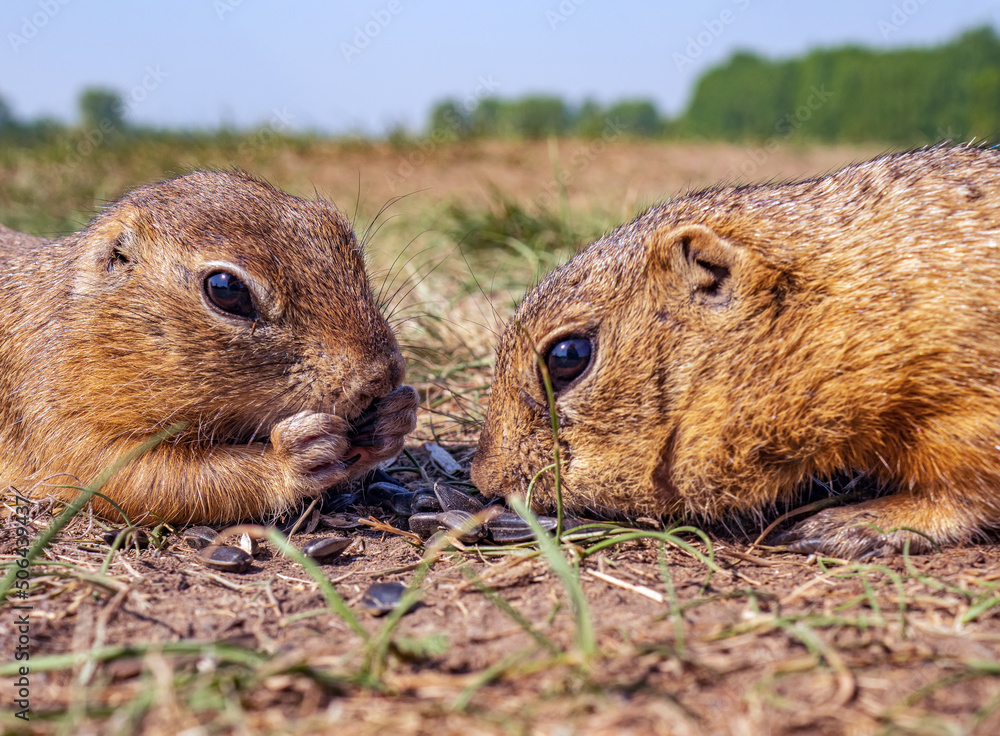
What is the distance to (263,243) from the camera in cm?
386


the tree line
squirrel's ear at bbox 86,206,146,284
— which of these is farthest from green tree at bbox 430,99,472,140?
squirrel's ear at bbox 86,206,146,284

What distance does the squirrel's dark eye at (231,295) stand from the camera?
3.77 meters

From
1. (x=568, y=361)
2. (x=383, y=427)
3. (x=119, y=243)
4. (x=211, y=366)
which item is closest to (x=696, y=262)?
(x=568, y=361)

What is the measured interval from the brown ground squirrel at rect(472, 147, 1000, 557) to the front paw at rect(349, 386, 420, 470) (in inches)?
21.1

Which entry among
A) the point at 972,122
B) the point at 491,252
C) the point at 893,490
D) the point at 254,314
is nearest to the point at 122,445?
the point at 254,314

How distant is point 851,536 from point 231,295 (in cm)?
300

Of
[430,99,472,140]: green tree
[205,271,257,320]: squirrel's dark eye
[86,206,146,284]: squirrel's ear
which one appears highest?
[430,99,472,140]: green tree

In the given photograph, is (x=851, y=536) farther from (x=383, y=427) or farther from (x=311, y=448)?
(x=311, y=448)

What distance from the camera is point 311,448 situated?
3.78m

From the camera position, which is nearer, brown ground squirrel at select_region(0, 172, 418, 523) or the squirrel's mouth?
brown ground squirrel at select_region(0, 172, 418, 523)

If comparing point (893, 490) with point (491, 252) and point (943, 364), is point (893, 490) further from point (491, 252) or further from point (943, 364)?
point (491, 252)

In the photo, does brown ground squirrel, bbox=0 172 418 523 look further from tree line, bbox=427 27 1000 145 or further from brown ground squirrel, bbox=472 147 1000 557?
tree line, bbox=427 27 1000 145

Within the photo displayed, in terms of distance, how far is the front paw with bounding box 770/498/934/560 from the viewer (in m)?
3.31

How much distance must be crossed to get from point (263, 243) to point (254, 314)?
1.20ft
